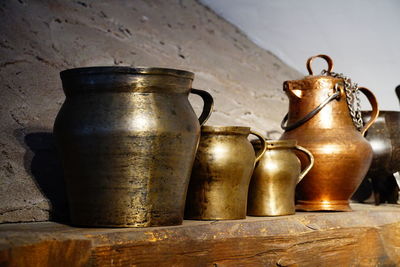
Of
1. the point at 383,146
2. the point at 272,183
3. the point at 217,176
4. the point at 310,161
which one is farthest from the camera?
the point at 383,146

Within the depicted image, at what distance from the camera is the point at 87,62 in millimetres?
1841

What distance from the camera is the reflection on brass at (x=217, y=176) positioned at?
151cm

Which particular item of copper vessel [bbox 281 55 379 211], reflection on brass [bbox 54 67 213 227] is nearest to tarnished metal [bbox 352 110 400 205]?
copper vessel [bbox 281 55 379 211]

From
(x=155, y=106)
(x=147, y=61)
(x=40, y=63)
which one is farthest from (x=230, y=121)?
(x=155, y=106)

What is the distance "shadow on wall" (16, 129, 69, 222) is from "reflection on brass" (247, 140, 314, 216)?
500 millimetres

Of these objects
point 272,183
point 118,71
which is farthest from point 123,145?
point 272,183

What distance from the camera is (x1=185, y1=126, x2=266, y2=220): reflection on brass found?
151 cm

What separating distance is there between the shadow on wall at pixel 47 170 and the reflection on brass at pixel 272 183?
19.7 inches

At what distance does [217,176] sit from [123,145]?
0.32 metres

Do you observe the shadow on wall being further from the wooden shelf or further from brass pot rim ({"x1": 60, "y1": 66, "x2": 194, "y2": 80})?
brass pot rim ({"x1": 60, "y1": 66, "x2": 194, "y2": 80})

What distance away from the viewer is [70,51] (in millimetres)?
1811

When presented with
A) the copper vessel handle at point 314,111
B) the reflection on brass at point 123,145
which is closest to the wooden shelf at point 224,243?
the reflection on brass at point 123,145

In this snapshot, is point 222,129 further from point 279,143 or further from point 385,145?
point 385,145

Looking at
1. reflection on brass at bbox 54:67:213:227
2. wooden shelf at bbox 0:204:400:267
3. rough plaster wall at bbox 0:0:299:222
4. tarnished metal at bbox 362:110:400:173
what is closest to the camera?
wooden shelf at bbox 0:204:400:267
